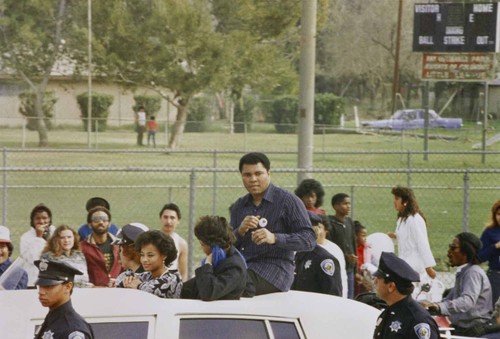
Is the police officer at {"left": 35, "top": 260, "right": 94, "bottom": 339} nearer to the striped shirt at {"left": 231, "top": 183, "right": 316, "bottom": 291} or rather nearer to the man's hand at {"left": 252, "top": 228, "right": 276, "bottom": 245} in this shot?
the man's hand at {"left": 252, "top": 228, "right": 276, "bottom": 245}

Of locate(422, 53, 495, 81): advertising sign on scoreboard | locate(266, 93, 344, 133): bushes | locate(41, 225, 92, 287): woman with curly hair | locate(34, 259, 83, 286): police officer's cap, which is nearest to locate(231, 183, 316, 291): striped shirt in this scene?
locate(34, 259, 83, 286): police officer's cap

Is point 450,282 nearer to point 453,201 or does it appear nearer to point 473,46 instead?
point 453,201

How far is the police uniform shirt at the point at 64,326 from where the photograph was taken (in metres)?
5.09

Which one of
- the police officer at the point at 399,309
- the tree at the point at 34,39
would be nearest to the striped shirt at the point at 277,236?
the police officer at the point at 399,309

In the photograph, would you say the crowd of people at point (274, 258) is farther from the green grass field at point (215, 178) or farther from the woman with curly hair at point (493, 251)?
the green grass field at point (215, 178)

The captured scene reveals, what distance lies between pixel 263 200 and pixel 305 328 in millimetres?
A: 1501

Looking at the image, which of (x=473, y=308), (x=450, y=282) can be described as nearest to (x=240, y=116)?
(x=450, y=282)

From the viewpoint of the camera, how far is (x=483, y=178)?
2938 cm

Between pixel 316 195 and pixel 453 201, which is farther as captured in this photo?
pixel 453 201

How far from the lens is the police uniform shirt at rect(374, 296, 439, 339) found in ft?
18.6

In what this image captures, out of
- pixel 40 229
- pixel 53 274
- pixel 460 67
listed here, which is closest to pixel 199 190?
pixel 460 67

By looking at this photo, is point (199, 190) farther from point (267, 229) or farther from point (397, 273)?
point (397, 273)

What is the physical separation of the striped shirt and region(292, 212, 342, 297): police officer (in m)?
1.32

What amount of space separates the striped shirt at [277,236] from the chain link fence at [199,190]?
450cm
